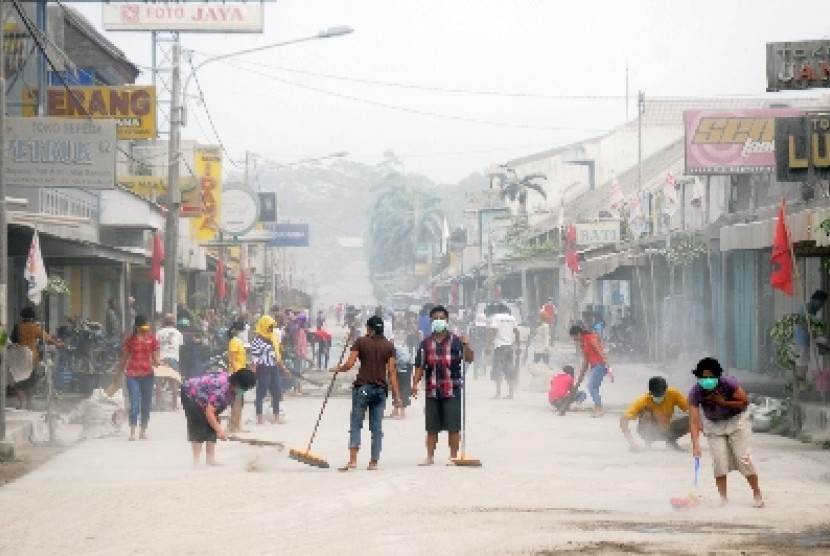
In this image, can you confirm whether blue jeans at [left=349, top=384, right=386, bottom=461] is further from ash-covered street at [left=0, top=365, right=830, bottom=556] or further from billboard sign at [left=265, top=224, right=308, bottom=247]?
billboard sign at [left=265, top=224, right=308, bottom=247]

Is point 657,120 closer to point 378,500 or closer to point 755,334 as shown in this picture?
point 755,334

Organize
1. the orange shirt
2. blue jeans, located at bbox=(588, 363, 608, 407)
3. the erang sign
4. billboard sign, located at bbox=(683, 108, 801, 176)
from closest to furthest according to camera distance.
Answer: the orange shirt, blue jeans, located at bbox=(588, 363, 608, 407), billboard sign, located at bbox=(683, 108, 801, 176), the erang sign

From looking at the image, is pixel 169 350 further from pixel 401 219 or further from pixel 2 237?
pixel 401 219

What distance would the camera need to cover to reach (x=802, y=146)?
22.5m

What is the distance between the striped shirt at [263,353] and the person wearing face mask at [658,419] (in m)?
7.09

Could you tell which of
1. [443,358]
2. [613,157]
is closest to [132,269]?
[443,358]

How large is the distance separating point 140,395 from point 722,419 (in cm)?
979

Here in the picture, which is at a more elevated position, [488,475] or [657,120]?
[657,120]

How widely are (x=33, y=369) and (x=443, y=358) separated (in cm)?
934

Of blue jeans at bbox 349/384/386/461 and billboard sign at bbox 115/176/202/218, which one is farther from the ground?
billboard sign at bbox 115/176/202/218

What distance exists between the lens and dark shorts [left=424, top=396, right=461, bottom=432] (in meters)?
16.5

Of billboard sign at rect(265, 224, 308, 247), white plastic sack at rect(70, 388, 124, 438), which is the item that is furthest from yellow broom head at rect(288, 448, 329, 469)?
billboard sign at rect(265, 224, 308, 247)

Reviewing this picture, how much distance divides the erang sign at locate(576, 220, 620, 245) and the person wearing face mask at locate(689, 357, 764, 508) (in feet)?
131

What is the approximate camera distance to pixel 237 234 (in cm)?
4731
